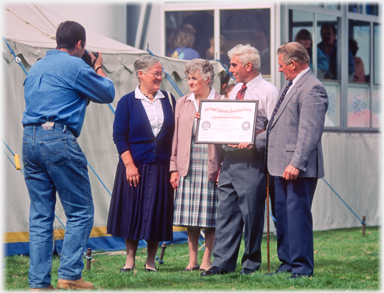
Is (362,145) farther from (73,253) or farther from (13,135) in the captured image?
(73,253)

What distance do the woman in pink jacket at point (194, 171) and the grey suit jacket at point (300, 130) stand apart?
0.61 metres

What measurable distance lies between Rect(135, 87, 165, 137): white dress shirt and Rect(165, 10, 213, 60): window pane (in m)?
4.29

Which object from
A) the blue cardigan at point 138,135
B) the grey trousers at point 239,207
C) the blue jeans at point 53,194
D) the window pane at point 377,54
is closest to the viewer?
the blue jeans at point 53,194

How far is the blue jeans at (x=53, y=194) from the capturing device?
3.62 meters

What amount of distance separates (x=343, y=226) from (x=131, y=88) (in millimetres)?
4310

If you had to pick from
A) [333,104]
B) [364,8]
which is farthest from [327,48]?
[364,8]

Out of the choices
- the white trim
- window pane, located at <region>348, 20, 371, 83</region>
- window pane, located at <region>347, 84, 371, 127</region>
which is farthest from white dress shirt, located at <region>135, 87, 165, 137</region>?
window pane, located at <region>348, 20, 371, 83</region>

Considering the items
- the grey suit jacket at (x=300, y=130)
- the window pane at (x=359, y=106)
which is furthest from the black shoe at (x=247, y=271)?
the window pane at (x=359, y=106)

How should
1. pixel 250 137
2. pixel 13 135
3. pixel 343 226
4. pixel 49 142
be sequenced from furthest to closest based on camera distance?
pixel 343 226, pixel 13 135, pixel 250 137, pixel 49 142

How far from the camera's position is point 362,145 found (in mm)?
9633

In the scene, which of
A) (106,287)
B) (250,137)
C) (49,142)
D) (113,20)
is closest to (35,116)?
(49,142)

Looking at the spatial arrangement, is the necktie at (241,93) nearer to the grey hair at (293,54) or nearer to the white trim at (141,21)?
the grey hair at (293,54)

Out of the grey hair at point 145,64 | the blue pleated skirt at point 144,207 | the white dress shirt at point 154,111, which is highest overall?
the grey hair at point 145,64

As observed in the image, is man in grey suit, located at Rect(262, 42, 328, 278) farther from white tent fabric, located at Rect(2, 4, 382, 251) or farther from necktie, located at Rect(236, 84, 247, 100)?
white tent fabric, located at Rect(2, 4, 382, 251)
